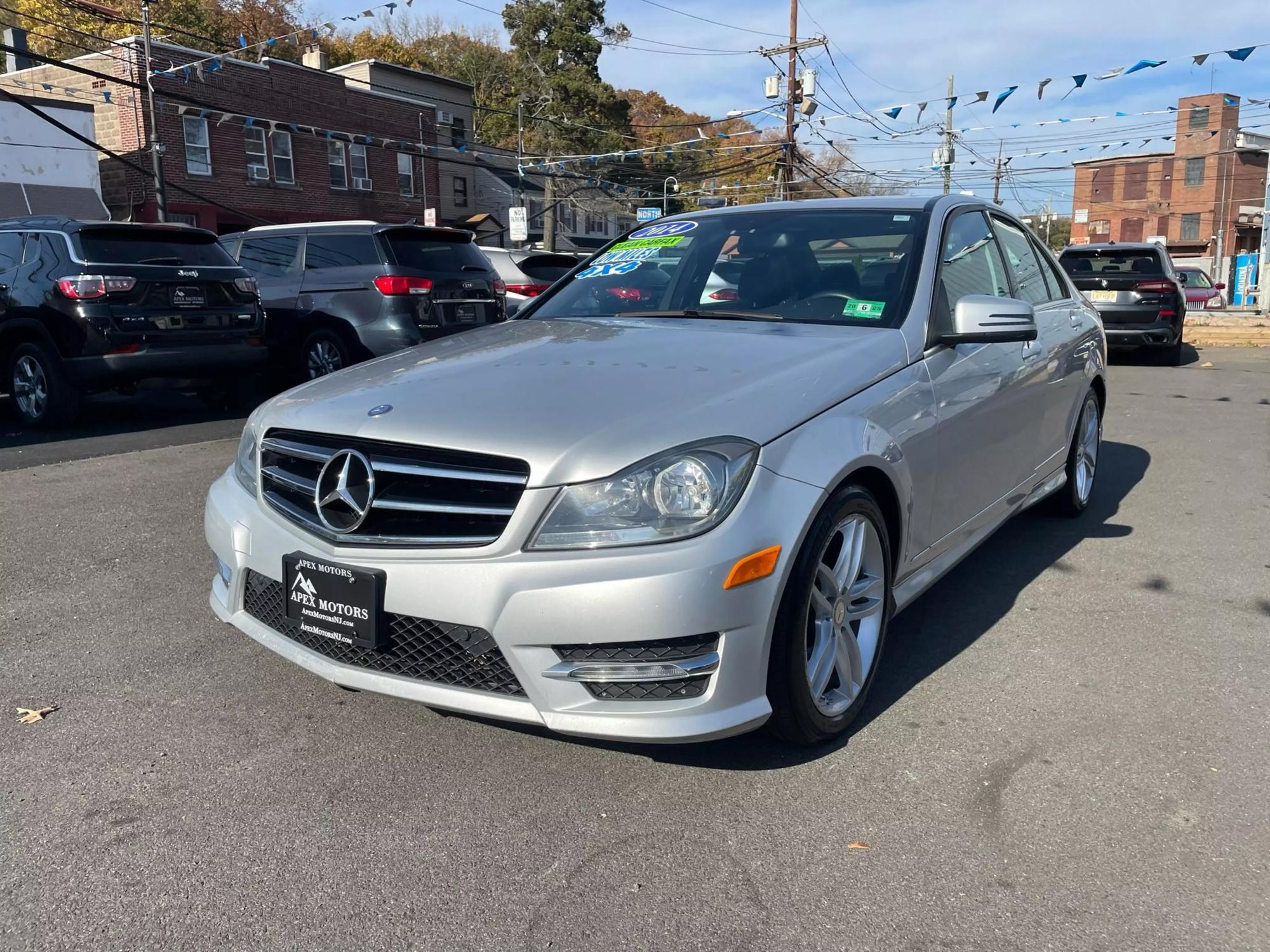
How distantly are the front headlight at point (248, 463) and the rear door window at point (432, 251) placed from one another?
6733 millimetres

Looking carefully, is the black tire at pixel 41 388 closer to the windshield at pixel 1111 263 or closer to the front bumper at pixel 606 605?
the front bumper at pixel 606 605

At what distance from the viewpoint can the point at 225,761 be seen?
2.91m

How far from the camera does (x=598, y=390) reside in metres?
2.87

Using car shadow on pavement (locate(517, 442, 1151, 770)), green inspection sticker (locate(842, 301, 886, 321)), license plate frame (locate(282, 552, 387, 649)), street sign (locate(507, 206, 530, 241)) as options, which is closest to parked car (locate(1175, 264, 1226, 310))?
street sign (locate(507, 206, 530, 241))

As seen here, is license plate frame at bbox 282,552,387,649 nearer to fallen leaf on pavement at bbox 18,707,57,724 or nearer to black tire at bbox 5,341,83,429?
fallen leaf on pavement at bbox 18,707,57,724

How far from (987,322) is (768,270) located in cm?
88

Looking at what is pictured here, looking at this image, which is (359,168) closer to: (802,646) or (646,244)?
(646,244)

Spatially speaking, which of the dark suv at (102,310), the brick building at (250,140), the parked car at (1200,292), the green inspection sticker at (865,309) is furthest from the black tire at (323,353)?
the parked car at (1200,292)

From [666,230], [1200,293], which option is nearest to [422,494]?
[666,230]

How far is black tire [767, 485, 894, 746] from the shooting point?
2658mm

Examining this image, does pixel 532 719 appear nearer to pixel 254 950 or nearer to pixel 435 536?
pixel 435 536

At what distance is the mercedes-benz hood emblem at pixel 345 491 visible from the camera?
2.73 meters

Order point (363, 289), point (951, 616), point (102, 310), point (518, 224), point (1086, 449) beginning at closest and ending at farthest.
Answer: point (951, 616), point (1086, 449), point (102, 310), point (363, 289), point (518, 224)

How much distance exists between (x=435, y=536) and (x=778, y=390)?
1.02 metres
